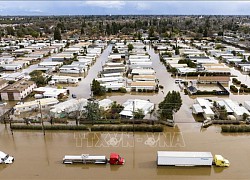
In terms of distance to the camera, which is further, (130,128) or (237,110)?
(237,110)

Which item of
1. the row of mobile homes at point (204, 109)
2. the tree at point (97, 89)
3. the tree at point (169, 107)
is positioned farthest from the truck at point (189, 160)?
the tree at point (97, 89)

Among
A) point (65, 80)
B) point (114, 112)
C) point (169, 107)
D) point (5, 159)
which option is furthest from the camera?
point (65, 80)

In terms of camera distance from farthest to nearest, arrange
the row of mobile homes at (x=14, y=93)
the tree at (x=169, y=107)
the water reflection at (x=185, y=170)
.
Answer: the row of mobile homes at (x=14, y=93) < the tree at (x=169, y=107) < the water reflection at (x=185, y=170)

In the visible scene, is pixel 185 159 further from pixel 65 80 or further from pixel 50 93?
pixel 65 80

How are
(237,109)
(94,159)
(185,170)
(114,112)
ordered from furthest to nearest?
1. (114,112)
2. (237,109)
3. (94,159)
4. (185,170)

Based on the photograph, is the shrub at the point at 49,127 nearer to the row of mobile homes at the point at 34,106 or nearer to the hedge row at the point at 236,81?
the row of mobile homes at the point at 34,106

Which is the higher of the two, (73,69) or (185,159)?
(73,69)

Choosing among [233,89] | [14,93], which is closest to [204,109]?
[233,89]

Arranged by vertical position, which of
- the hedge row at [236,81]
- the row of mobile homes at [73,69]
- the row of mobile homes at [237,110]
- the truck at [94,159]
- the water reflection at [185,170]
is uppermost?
the row of mobile homes at [73,69]

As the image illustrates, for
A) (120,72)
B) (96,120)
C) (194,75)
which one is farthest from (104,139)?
(194,75)

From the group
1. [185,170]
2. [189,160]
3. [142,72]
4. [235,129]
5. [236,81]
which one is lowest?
[185,170]
